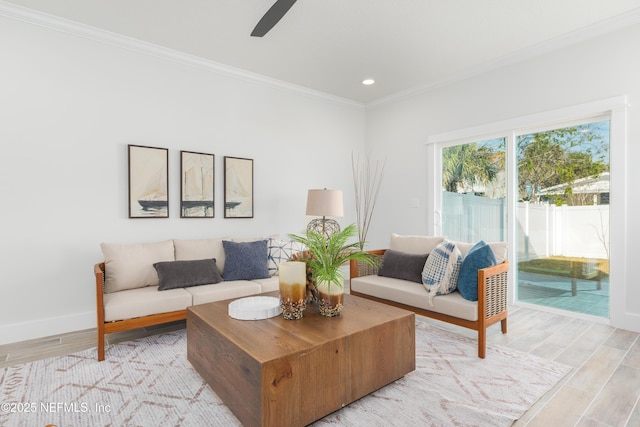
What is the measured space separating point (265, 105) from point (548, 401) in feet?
13.5

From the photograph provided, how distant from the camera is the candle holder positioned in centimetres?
205

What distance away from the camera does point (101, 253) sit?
3.31 meters

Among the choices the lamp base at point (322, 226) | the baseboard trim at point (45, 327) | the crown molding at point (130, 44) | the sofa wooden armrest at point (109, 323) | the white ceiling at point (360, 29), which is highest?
the white ceiling at point (360, 29)

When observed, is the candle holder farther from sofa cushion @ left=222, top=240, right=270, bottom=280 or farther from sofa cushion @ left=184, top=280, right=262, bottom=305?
sofa cushion @ left=222, top=240, right=270, bottom=280

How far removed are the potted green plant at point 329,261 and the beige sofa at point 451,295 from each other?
3.31 feet

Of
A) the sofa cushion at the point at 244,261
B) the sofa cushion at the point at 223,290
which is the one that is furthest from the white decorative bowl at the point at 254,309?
the sofa cushion at the point at 244,261

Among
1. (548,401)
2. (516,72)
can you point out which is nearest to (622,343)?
(548,401)

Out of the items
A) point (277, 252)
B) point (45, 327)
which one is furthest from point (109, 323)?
point (277, 252)

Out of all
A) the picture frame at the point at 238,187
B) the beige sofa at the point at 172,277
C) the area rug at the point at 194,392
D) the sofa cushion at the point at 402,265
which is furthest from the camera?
the picture frame at the point at 238,187

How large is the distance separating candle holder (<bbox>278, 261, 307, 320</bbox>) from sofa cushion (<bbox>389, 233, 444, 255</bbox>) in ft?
5.85

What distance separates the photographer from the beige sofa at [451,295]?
2.55 meters

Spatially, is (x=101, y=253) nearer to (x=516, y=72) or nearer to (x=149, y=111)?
(x=149, y=111)

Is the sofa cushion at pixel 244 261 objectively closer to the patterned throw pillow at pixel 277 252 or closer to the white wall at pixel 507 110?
the patterned throw pillow at pixel 277 252

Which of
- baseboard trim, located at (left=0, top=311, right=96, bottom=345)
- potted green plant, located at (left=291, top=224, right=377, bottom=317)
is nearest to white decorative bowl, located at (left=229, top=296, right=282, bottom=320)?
potted green plant, located at (left=291, top=224, right=377, bottom=317)
